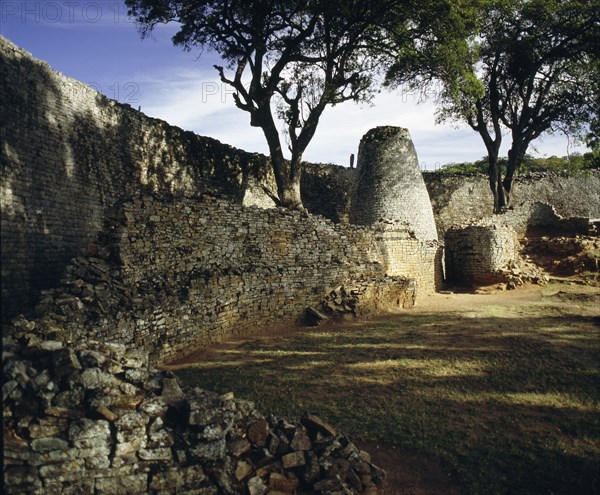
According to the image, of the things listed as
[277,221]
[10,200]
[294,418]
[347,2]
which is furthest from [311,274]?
[347,2]

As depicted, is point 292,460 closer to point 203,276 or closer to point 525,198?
point 203,276

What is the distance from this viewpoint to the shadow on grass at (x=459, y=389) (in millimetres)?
4848

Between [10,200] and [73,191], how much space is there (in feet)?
6.44

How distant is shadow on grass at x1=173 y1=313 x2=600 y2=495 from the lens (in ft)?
15.9

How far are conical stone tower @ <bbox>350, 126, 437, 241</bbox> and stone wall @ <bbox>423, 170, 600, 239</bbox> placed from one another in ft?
22.5

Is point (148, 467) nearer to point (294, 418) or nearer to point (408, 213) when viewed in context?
point (294, 418)

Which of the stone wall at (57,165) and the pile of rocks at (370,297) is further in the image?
the pile of rocks at (370,297)

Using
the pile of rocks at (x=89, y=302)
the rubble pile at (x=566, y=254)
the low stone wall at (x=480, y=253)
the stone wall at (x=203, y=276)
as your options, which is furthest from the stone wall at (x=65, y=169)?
the rubble pile at (x=566, y=254)

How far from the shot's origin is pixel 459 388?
649 centimetres

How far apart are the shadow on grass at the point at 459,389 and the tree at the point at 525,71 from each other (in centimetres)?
1296

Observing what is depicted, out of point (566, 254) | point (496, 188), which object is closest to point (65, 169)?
point (566, 254)

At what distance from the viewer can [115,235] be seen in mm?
8055

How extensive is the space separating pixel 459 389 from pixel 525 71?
19354 mm

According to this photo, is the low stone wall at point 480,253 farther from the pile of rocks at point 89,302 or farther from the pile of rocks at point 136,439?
the pile of rocks at point 136,439
